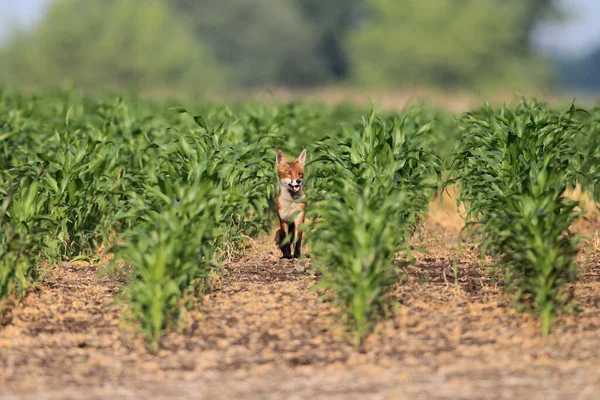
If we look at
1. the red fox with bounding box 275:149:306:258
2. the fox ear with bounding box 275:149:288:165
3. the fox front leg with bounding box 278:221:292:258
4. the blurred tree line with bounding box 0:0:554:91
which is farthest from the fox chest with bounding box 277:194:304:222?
the blurred tree line with bounding box 0:0:554:91

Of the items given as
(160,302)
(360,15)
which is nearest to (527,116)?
(160,302)

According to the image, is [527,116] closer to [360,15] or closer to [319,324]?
[319,324]

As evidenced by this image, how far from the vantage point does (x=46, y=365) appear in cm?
622

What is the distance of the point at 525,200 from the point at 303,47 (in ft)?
228

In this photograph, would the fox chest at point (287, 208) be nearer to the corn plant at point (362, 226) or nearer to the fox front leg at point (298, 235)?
the fox front leg at point (298, 235)

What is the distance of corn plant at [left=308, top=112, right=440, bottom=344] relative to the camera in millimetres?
6457

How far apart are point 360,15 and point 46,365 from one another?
248 feet

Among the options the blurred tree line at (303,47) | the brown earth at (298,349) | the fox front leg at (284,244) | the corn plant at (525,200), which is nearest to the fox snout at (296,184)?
the fox front leg at (284,244)

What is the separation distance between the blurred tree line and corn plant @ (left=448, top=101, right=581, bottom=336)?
55.2m

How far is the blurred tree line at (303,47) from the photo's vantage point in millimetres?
65438

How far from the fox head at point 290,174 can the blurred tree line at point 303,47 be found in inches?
2167

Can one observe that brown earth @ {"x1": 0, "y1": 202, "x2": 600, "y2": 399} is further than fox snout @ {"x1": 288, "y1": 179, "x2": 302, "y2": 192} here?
No

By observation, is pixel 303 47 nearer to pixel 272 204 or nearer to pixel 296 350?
pixel 272 204

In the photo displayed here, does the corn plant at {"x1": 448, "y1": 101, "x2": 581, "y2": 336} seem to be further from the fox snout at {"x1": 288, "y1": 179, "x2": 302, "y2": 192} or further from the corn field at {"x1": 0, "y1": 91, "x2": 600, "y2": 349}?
the fox snout at {"x1": 288, "y1": 179, "x2": 302, "y2": 192}
